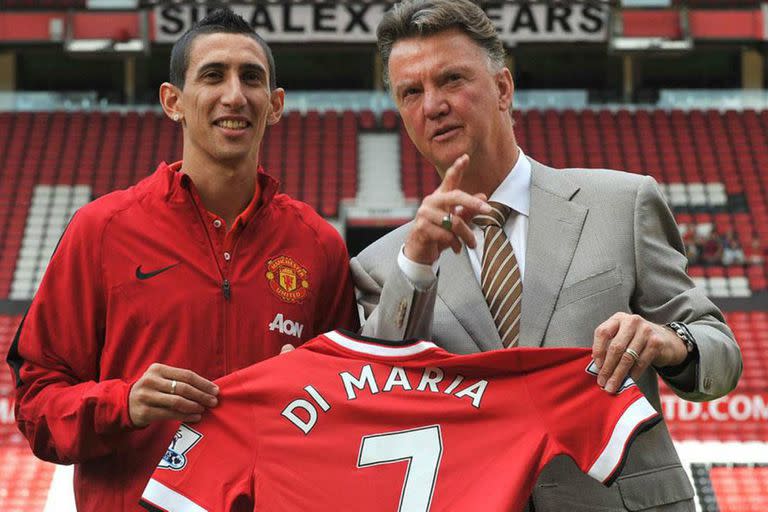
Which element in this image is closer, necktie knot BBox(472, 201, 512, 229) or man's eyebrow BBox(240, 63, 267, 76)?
necktie knot BBox(472, 201, 512, 229)

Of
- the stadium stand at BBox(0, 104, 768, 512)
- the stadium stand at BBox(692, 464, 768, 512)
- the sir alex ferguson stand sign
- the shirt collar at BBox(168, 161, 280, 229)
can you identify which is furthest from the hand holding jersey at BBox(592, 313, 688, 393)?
the sir alex ferguson stand sign

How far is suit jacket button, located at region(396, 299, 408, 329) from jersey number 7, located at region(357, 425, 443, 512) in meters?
0.23

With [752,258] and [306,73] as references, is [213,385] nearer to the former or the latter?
[752,258]

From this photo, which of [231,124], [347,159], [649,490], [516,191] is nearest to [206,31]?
[231,124]

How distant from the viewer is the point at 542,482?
2088mm

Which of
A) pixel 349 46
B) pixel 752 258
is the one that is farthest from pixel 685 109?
pixel 349 46

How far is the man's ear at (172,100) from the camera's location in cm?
244

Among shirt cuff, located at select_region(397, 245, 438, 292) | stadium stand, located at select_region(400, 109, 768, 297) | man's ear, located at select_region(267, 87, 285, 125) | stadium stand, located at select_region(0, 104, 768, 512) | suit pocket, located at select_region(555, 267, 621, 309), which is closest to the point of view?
shirt cuff, located at select_region(397, 245, 438, 292)

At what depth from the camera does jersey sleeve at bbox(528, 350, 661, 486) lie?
1.94m

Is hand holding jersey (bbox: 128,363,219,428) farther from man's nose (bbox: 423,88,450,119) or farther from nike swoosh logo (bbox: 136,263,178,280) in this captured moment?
man's nose (bbox: 423,88,450,119)

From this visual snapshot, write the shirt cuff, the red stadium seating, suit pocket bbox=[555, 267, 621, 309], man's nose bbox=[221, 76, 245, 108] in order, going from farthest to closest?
the red stadium seating → man's nose bbox=[221, 76, 245, 108] → suit pocket bbox=[555, 267, 621, 309] → the shirt cuff

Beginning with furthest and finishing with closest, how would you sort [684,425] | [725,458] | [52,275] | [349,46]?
[349,46] → [684,425] → [725,458] → [52,275]

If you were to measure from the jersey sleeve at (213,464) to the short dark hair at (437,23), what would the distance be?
0.82m

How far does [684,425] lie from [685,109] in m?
8.13
